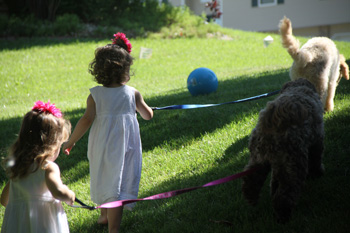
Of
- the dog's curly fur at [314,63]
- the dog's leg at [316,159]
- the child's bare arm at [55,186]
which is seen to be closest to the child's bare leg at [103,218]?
the child's bare arm at [55,186]

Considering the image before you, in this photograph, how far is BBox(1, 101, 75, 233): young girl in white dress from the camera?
2.60 meters

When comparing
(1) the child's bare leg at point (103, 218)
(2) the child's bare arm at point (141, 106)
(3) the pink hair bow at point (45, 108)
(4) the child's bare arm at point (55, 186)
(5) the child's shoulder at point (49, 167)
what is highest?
(3) the pink hair bow at point (45, 108)

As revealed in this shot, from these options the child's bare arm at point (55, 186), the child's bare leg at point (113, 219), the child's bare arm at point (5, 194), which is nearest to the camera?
Result: the child's bare arm at point (55, 186)

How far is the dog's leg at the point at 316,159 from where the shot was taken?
3.42m

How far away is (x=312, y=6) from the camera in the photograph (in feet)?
82.5

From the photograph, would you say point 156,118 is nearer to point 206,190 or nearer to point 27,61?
point 206,190

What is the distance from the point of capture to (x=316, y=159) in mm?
3508

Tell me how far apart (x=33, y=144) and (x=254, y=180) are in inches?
73.2

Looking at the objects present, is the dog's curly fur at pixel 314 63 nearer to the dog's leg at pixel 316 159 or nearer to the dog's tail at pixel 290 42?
the dog's tail at pixel 290 42

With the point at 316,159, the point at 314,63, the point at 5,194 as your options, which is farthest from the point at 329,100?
the point at 5,194

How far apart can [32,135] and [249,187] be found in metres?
1.88

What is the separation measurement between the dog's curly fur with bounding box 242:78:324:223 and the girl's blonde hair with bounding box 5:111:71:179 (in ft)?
5.53

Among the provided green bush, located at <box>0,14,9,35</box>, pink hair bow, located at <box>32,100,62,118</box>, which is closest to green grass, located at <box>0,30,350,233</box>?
pink hair bow, located at <box>32,100,62,118</box>

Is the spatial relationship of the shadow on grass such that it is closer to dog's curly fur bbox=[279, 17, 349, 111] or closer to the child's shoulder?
dog's curly fur bbox=[279, 17, 349, 111]
